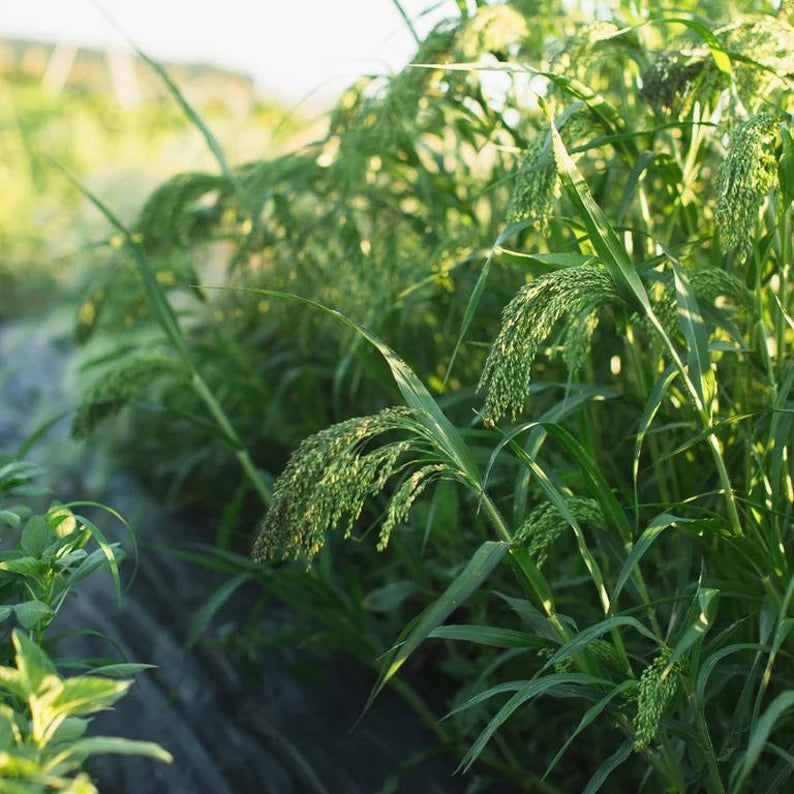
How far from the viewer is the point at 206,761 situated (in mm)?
1995

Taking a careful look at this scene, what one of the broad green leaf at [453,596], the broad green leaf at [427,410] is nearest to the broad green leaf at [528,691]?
the broad green leaf at [453,596]

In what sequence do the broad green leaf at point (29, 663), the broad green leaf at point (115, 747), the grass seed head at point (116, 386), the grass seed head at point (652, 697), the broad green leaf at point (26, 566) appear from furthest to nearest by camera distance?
the grass seed head at point (116, 386)
the broad green leaf at point (26, 566)
the grass seed head at point (652, 697)
the broad green leaf at point (29, 663)
the broad green leaf at point (115, 747)

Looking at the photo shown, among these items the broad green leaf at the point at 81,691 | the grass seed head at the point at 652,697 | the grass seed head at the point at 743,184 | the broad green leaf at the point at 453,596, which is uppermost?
the grass seed head at the point at 743,184

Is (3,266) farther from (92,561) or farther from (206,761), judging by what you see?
(92,561)

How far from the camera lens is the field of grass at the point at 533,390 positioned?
1141 mm

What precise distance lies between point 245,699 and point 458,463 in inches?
50.9

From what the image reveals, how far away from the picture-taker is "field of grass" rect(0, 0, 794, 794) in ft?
3.74

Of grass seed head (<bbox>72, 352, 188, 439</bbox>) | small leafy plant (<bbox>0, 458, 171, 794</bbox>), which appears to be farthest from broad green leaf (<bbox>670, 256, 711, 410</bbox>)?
grass seed head (<bbox>72, 352, 188, 439</bbox>)

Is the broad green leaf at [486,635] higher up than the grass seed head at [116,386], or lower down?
lower down

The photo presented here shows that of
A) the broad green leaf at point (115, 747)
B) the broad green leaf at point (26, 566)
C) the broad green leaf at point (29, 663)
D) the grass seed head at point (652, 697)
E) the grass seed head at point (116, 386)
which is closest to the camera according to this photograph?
the broad green leaf at point (115, 747)

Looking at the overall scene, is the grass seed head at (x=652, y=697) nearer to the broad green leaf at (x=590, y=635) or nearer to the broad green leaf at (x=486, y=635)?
the broad green leaf at (x=590, y=635)

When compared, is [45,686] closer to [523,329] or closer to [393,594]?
[523,329]

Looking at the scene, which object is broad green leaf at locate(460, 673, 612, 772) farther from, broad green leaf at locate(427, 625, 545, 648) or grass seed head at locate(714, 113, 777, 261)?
grass seed head at locate(714, 113, 777, 261)

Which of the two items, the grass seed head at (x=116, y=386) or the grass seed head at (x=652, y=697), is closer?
the grass seed head at (x=652, y=697)
